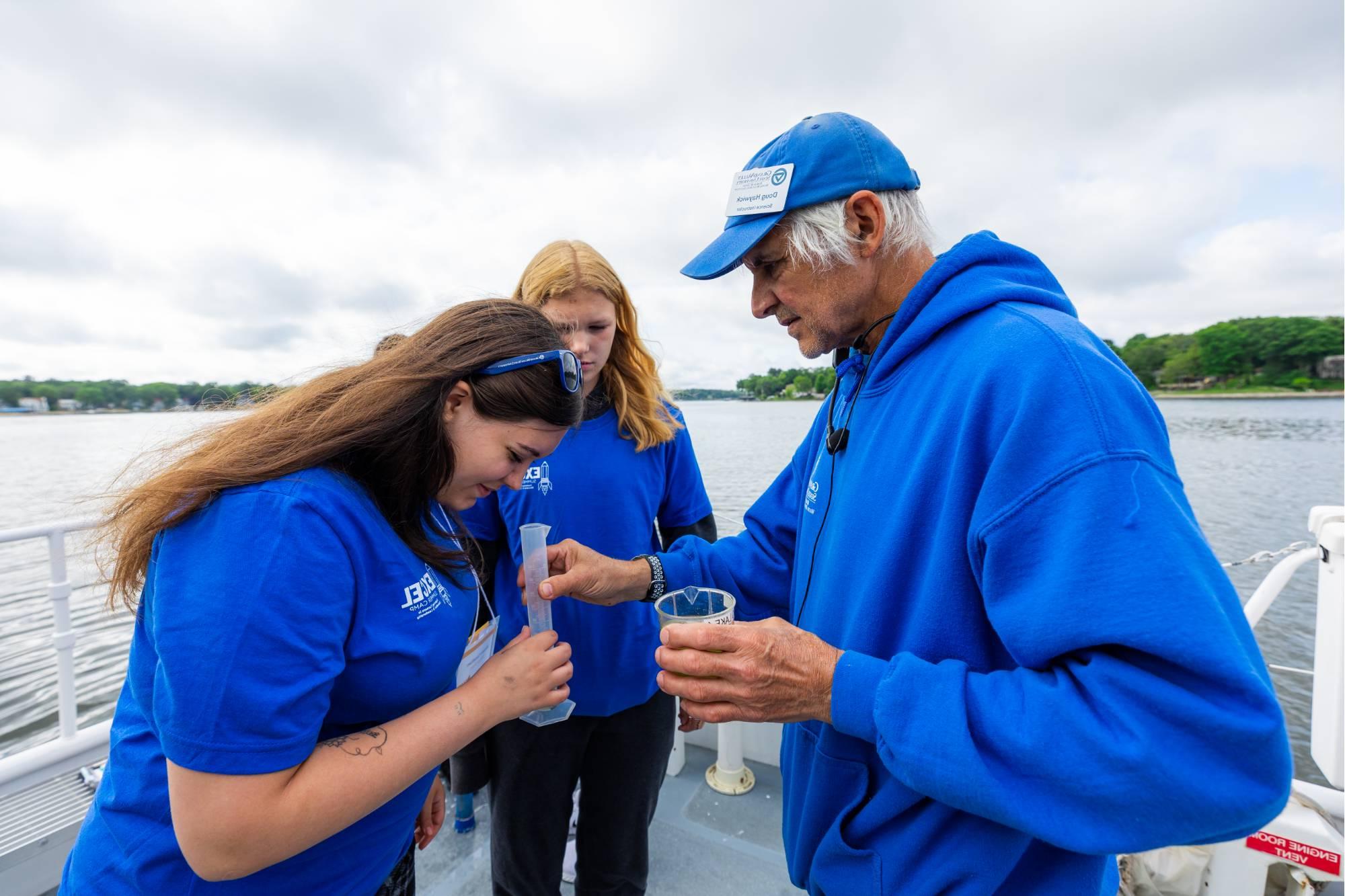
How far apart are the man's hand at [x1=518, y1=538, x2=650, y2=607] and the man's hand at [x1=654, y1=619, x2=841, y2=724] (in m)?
0.68

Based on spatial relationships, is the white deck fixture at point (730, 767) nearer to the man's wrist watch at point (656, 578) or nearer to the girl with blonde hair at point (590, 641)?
the girl with blonde hair at point (590, 641)

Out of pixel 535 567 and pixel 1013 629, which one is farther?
pixel 535 567

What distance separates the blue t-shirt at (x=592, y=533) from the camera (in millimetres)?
1882

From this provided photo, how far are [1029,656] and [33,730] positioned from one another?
7640mm

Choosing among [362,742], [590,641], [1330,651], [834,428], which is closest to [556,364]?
[834,428]

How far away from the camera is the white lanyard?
130cm

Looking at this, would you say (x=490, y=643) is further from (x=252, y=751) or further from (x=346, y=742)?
(x=252, y=751)

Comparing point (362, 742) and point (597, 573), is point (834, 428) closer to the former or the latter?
point (597, 573)

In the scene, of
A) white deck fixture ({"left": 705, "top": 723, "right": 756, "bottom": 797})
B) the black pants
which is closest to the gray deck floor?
white deck fixture ({"left": 705, "top": 723, "right": 756, "bottom": 797})

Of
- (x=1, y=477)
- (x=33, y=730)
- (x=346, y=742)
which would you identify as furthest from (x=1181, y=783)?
(x=1, y=477)

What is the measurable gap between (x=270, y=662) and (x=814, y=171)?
1.20 metres

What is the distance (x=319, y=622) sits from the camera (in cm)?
92

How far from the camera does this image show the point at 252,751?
2.77 feet

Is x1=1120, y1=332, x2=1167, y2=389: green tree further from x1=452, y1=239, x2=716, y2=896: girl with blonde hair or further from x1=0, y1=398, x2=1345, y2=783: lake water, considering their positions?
x1=452, y1=239, x2=716, y2=896: girl with blonde hair
